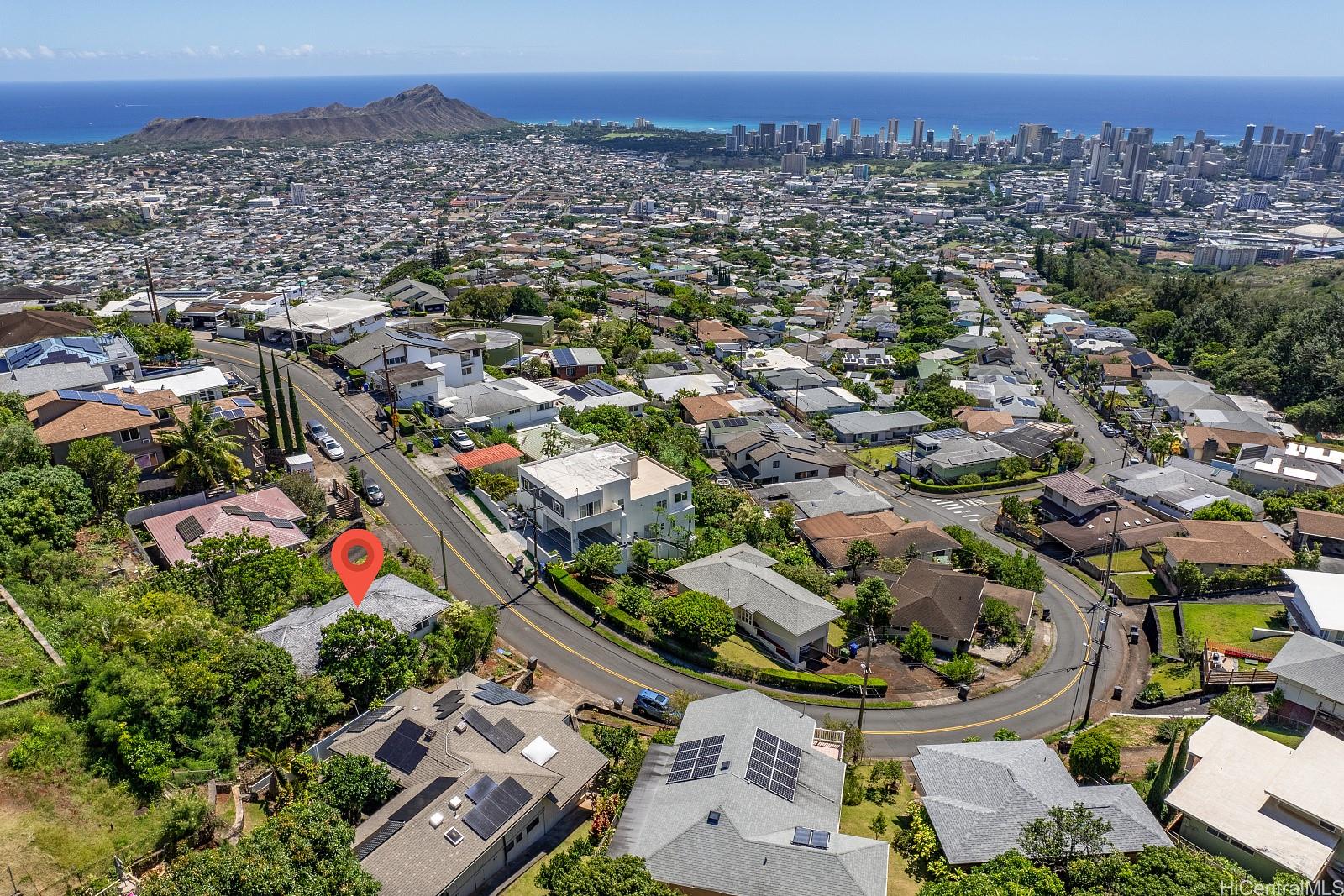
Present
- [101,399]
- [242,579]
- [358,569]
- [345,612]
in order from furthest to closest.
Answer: [101,399] → [242,579] → [358,569] → [345,612]

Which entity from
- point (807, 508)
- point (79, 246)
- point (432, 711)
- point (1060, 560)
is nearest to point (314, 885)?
point (432, 711)

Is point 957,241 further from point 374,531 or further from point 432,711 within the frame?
point 432,711

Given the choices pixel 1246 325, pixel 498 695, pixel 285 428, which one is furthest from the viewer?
pixel 1246 325

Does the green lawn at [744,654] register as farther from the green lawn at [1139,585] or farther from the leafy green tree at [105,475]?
the leafy green tree at [105,475]

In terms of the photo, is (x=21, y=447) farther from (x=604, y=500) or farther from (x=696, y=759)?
(x=696, y=759)

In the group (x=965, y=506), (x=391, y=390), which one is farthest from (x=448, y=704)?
(x=965, y=506)
